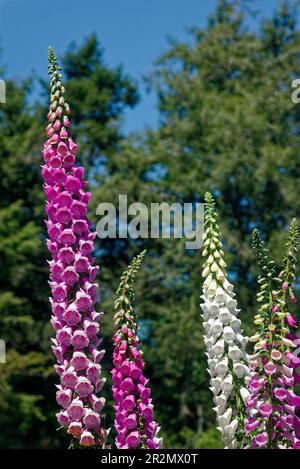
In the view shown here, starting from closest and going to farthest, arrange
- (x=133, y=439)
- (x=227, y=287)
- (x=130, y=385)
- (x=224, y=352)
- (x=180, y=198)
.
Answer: (x=133, y=439) < (x=130, y=385) < (x=224, y=352) < (x=227, y=287) < (x=180, y=198)

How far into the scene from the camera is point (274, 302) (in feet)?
10.2

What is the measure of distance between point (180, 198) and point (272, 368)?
1027 inches

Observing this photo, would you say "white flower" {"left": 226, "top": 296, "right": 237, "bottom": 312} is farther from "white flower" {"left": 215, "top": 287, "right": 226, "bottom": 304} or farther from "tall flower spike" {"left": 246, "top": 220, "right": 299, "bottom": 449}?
"tall flower spike" {"left": 246, "top": 220, "right": 299, "bottom": 449}

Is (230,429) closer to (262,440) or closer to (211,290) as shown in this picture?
(262,440)

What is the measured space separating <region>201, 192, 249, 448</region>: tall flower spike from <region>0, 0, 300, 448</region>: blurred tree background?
821 inches

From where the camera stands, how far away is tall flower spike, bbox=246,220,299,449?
2973 millimetres

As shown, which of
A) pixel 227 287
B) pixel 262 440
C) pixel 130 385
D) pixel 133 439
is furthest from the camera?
pixel 227 287

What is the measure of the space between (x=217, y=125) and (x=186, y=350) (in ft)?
22.6

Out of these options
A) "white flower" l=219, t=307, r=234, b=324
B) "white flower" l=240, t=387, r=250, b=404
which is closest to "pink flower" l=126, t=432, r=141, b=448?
"white flower" l=240, t=387, r=250, b=404

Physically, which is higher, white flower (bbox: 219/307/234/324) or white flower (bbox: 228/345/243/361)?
white flower (bbox: 219/307/234/324)

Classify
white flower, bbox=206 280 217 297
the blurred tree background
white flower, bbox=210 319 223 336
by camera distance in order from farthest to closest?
the blurred tree background, white flower, bbox=206 280 217 297, white flower, bbox=210 319 223 336

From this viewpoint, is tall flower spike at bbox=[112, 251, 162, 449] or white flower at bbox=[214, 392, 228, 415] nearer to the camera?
tall flower spike at bbox=[112, 251, 162, 449]

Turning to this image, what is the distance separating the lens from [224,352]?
3414mm

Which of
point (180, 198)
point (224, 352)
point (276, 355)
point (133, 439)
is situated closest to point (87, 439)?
point (133, 439)
